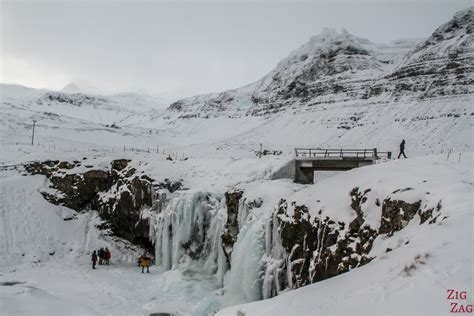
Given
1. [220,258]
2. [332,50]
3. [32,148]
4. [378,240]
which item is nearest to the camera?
[378,240]

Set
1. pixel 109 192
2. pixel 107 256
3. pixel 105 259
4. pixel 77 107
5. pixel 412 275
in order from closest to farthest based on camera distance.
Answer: pixel 412 275, pixel 107 256, pixel 105 259, pixel 109 192, pixel 77 107

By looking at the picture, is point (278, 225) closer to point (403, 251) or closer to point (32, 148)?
point (403, 251)

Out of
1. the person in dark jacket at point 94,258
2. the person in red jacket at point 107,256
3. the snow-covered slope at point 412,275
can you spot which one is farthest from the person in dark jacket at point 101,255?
the snow-covered slope at point 412,275

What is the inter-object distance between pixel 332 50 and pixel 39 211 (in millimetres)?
87149

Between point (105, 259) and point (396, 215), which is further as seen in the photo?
point (105, 259)

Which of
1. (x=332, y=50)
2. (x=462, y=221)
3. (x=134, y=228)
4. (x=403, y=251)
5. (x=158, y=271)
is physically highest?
(x=332, y=50)

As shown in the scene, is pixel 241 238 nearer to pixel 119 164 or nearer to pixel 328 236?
pixel 328 236

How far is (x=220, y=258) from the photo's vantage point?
65.5 feet

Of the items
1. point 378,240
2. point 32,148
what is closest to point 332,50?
point 32,148

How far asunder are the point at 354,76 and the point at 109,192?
6735 centimetres

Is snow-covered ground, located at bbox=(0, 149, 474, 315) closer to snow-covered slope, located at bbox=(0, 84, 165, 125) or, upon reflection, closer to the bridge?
the bridge

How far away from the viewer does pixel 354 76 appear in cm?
8094

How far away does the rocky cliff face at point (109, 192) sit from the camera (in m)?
26.8

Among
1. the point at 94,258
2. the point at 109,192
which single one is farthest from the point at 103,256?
the point at 109,192
